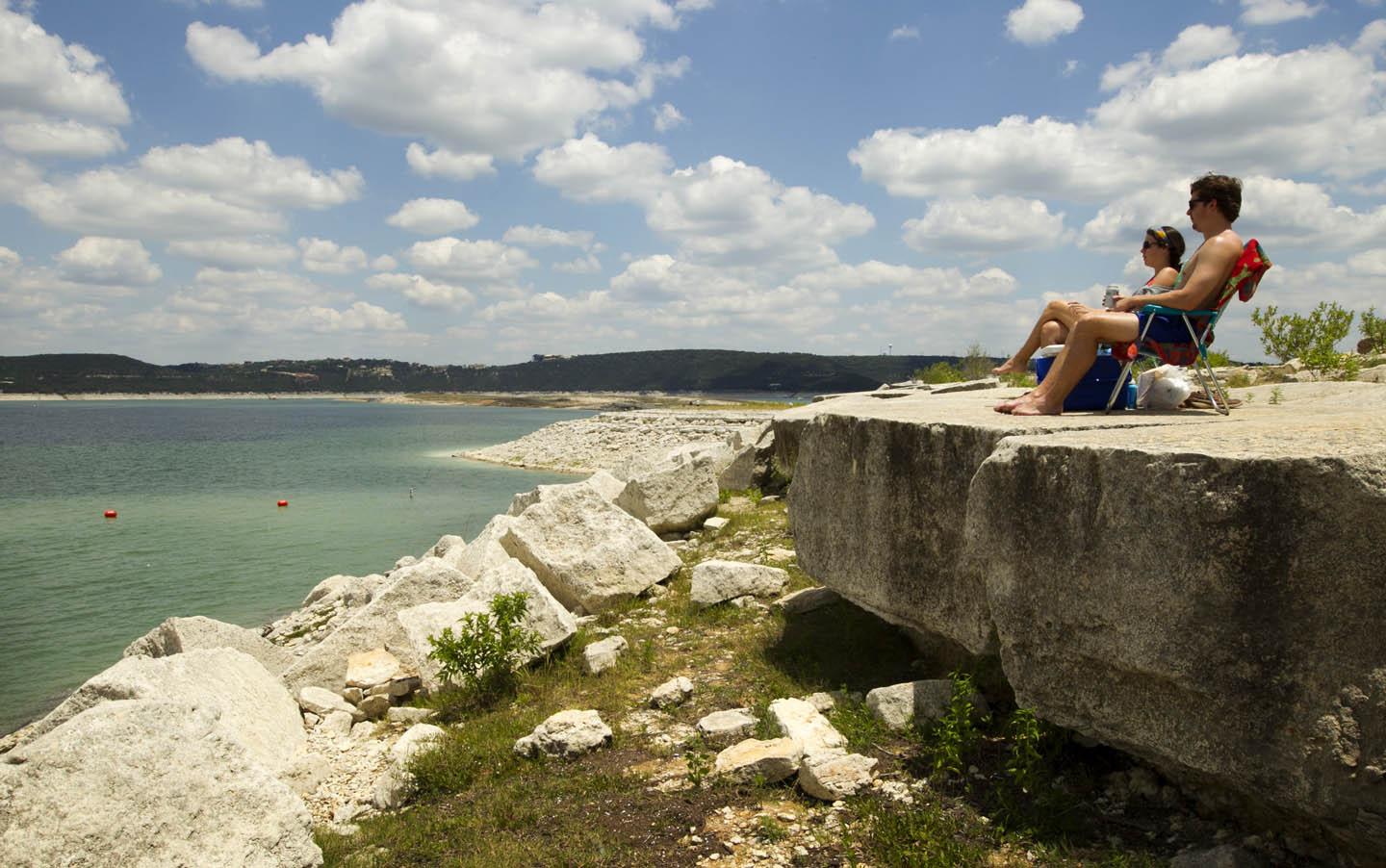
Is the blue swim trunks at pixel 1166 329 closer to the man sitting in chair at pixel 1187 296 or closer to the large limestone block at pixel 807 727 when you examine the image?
the man sitting in chair at pixel 1187 296

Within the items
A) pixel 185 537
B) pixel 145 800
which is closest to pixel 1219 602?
pixel 145 800

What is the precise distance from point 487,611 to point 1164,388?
5.97 meters

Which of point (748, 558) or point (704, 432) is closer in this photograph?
point (748, 558)

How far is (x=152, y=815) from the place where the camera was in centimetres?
439

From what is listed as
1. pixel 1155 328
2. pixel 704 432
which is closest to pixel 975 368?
pixel 704 432

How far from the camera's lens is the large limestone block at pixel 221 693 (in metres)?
5.91

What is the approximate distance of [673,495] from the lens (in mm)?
11812

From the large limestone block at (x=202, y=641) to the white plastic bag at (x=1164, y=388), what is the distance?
29.4 feet

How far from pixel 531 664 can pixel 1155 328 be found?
5733 millimetres

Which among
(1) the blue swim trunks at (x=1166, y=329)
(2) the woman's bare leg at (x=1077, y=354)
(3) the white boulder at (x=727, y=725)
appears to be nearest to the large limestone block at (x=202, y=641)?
(3) the white boulder at (x=727, y=725)

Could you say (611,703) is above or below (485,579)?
below

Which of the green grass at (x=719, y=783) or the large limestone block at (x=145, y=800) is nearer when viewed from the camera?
the green grass at (x=719, y=783)

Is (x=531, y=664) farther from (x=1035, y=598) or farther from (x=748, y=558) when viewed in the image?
(x=1035, y=598)

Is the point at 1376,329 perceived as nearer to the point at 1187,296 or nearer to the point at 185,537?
the point at 1187,296
